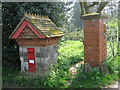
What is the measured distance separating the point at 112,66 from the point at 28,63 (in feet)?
11.6

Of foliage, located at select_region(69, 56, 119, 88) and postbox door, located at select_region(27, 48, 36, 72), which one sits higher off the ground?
postbox door, located at select_region(27, 48, 36, 72)

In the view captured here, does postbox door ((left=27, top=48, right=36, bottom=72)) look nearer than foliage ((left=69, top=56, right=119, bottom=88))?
No

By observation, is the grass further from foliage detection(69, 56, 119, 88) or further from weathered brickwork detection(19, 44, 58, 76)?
weathered brickwork detection(19, 44, 58, 76)

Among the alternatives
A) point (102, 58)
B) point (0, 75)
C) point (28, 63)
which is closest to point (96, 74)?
point (102, 58)

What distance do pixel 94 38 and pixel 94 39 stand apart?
4 centimetres

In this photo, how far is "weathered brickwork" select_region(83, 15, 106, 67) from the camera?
5.33 metres

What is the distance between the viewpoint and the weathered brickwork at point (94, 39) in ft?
17.5

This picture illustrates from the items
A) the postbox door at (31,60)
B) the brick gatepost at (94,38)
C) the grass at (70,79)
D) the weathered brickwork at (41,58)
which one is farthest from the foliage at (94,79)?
the postbox door at (31,60)

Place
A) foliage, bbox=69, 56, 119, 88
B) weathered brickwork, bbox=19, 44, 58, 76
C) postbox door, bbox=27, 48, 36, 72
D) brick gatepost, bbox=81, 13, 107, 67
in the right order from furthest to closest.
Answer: brick gatepost, bbox=81, 13, 107, 67 → postbox door, bbox=27, 48, 36, 72 → weathered brickwork, bbox=19, 44, 58, 76 → foliage, bbox=69, 56, 119, 88

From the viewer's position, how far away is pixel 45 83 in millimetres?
4762

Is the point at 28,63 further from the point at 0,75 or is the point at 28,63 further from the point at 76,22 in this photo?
the point at 76,22

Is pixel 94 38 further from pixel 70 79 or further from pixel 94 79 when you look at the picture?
pixel 70 79

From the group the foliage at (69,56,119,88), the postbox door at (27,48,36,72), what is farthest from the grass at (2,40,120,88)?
the postbox door at (27,48,36,72)

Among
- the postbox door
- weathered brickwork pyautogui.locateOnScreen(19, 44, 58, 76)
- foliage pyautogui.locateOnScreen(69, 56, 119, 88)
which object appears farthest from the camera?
the postbox door
